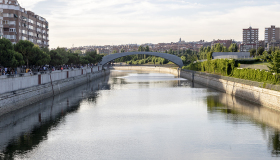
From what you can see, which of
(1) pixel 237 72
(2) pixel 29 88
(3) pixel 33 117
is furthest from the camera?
(1) pixel 237 72

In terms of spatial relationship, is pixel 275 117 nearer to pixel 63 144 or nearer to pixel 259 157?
pixel 259 157

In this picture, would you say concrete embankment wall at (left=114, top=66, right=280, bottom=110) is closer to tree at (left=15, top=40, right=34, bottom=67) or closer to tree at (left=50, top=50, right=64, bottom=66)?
tree at (left=50, top=50, right=64, bottom=66)

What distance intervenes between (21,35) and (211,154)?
300ft

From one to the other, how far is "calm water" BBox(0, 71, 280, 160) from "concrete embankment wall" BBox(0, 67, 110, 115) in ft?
3.11

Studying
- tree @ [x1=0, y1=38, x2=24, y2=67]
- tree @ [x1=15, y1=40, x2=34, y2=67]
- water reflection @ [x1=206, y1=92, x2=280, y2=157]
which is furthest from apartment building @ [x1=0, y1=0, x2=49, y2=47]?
water reflection @ [x1=206, y1=92, x2=280, y2=157]

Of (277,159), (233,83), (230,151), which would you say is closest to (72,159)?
(230,151)

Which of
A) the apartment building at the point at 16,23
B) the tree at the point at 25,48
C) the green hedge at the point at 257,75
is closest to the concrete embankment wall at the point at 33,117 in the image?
the tree at the point at 25,48

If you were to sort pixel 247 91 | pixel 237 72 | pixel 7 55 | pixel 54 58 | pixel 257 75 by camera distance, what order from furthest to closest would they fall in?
pixel 54 58, pixel 237 72, pixel 7 55, pixel 257 75, pixel 247 91

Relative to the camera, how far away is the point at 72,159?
17.9 meters

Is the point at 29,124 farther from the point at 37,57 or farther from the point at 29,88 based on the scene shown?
the point at 37,57

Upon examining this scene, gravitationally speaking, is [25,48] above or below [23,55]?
above

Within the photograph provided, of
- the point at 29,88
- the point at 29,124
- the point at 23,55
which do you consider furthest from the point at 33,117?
the point at 23,55

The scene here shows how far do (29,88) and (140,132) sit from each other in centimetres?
1733

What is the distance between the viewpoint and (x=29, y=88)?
37000 millimetres
